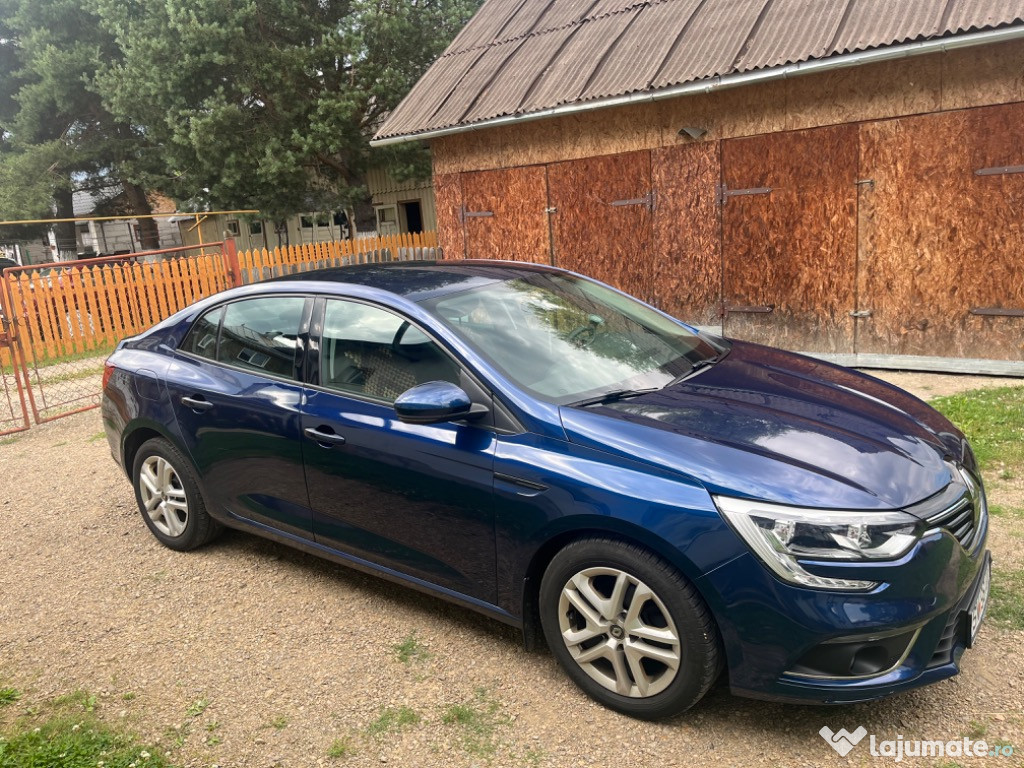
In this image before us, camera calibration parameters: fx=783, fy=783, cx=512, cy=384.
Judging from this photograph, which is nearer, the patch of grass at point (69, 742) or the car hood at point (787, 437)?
the car hood at point (787, 437)

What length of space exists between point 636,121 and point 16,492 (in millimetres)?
7289

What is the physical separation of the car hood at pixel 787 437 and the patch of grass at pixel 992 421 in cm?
208

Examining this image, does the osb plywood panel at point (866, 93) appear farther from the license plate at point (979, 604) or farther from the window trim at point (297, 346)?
the window trim at point (297, 346)

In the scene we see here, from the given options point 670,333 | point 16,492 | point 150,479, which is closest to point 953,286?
point 670,333

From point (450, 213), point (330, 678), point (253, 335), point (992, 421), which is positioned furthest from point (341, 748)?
point (450, 213)

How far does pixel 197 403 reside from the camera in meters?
4.20

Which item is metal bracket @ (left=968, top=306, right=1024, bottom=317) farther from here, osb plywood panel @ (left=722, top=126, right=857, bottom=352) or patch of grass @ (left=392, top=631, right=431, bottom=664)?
patch of grass @ (left=392, top=631, right=431, bottom=664)

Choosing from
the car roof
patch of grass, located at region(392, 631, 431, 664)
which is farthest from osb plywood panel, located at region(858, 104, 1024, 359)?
patch of grass, located at region(392, 631, 431, 664)

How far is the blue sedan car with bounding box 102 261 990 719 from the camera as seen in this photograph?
253cm

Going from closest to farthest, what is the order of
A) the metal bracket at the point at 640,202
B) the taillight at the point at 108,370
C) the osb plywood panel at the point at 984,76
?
the taillight at the point at 108,370 → the osb plywood panel at the point at 984,76 → the metal bracket at the point at 640,202

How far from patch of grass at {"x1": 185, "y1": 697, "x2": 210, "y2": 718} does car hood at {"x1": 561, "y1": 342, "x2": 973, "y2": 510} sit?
1.89 m

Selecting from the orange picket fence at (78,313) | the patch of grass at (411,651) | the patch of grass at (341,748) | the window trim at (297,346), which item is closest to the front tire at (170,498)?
the window trim at (297,346)

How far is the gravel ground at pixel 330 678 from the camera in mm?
2791

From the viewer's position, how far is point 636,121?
915 centimetres
